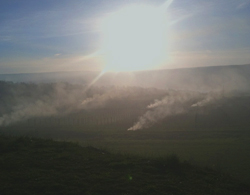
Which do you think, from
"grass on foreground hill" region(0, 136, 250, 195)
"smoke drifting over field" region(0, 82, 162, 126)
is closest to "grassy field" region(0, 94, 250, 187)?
"smoke drifting over field" region(0, 82, 162, 126)

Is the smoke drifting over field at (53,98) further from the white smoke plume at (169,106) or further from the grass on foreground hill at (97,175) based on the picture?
the grass on foreground hill at (97,175)

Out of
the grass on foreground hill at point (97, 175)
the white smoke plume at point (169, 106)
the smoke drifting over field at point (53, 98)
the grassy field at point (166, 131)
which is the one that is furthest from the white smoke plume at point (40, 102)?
the grass on foreground hill at point (97, 175)

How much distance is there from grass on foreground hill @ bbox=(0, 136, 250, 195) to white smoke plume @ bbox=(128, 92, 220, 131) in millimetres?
36825

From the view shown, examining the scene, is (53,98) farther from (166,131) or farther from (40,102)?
(166,131)

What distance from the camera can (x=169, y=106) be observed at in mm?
61781

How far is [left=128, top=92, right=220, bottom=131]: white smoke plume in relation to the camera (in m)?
51.2

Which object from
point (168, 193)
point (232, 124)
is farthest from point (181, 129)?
point (168, 193)

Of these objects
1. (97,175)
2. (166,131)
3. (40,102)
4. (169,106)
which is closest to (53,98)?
(40,102)

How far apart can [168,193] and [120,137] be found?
106 ft

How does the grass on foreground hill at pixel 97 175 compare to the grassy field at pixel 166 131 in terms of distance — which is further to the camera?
the grassy field at pixel 166 131

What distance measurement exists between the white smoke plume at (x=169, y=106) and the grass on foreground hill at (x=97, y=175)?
121ft

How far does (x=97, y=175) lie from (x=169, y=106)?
55814mm

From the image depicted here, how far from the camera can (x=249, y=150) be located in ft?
92.7

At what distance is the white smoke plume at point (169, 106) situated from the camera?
51.2 metres
